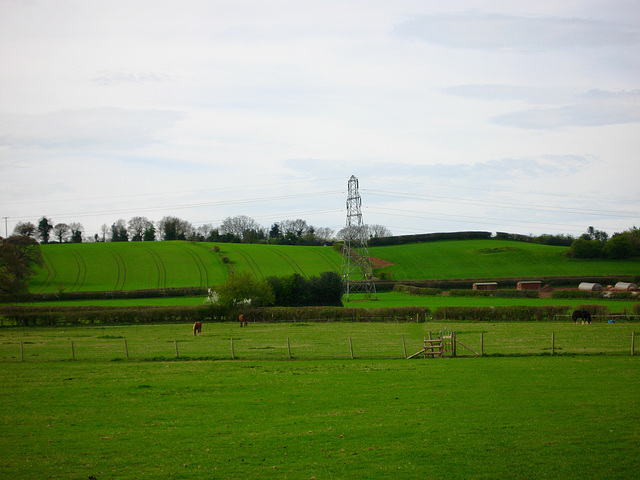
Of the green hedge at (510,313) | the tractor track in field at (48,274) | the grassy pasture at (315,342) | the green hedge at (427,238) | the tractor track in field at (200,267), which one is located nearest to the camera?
the grassy pasture at (315,342)

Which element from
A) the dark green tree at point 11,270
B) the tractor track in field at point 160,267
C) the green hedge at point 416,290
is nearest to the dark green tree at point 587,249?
the green hedge at point 416,290

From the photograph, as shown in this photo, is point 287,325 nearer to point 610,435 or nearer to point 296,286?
point 296,286

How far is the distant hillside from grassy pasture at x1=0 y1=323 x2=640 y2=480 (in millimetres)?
Answer: 72359

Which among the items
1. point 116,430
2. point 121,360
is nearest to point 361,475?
point 116,430

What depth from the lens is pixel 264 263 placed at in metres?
114

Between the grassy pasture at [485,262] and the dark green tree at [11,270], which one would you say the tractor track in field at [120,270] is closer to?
the dark green tree at [11,270]

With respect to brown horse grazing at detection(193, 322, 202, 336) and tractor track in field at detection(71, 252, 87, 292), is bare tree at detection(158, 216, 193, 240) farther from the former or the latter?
brown horse grazing at detection(193, 322, 202, 336)

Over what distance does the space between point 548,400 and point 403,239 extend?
4864 inches

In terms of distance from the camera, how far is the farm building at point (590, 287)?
8020 centimetres

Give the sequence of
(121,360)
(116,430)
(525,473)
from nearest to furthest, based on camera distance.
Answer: (525,473), (116,430), (121,360)

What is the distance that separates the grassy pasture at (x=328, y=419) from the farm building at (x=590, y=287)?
57905mm

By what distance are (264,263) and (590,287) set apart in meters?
61.3

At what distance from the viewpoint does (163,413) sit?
18000 mm

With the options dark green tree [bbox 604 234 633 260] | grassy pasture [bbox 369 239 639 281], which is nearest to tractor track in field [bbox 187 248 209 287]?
grassy pasture [bbox 369 239 639 281]
